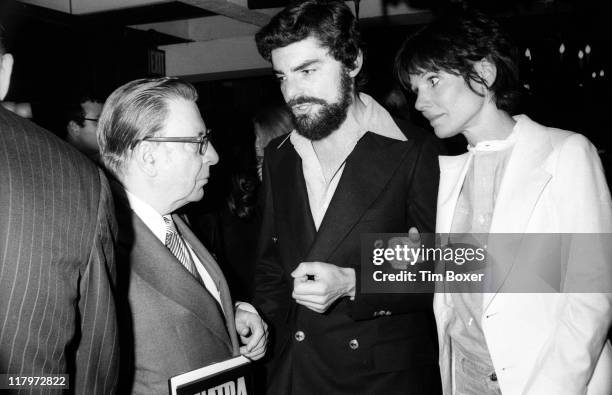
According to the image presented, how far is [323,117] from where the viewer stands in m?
2.18

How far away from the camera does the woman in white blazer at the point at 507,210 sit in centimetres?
155

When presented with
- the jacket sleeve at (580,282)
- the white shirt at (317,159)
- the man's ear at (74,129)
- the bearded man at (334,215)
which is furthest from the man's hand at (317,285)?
the man's ear at (74,129)

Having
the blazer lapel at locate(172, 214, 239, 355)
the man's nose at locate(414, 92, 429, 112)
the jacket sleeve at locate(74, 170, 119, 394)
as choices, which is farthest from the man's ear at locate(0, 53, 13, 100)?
the man's nose at locate(414, 92, 429, 112)

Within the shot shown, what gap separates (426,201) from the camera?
206 centimetres

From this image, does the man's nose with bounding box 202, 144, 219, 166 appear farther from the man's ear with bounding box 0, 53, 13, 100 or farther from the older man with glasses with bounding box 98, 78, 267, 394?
the man's ear with bounding box 0, 53, 13, 100

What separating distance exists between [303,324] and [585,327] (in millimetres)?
1015

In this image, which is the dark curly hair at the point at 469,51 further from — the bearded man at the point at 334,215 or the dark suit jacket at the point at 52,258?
the dark suit jacket at the point at 52,258

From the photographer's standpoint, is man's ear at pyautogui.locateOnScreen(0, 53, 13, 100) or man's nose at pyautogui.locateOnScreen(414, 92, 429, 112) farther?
man's nose at pyautogui.locateOnScreen(414, 92, 429, 112)

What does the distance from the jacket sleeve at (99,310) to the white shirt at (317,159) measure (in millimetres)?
1093

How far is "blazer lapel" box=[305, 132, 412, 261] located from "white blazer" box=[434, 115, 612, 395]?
1.58 feet

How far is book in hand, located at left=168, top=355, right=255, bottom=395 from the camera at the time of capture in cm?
130

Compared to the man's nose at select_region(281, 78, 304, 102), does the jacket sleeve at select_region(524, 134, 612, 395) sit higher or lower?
lower

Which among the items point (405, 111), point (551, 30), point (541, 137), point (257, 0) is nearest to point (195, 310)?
point (541, 137)

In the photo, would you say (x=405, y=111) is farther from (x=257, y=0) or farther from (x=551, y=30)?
(x=551, y=30)
